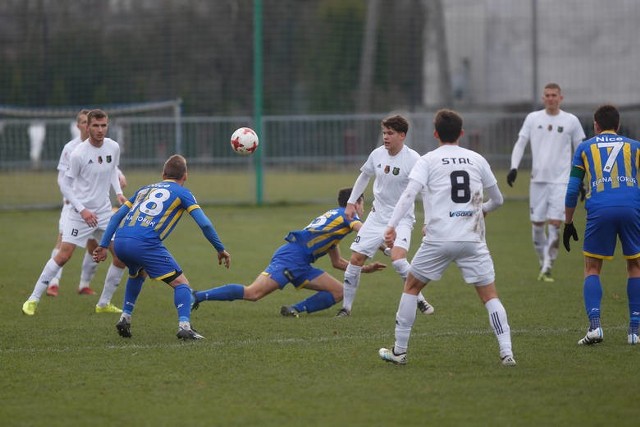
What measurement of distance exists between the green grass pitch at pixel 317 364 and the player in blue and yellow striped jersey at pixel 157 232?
0.44 meters

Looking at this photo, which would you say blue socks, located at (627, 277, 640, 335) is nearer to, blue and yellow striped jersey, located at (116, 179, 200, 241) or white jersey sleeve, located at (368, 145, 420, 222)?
white jersey sleeve, located at (368, 145, 420, 222)

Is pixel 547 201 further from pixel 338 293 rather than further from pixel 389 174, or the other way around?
pixel 338 293

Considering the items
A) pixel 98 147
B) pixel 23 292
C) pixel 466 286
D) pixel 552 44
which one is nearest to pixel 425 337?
pixel 466 286

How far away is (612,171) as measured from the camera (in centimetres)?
863

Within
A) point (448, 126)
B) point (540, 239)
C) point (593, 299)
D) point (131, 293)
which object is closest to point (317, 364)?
point (448, 126)

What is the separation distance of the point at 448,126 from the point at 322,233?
3.19 metres

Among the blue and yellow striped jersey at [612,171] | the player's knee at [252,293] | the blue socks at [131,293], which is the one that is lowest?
the player's knee at [252,293]

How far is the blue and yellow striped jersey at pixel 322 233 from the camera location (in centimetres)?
1066

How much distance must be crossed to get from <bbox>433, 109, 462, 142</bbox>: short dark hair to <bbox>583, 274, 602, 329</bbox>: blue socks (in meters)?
2.01

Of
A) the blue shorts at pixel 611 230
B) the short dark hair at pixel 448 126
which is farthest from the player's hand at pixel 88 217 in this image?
the blue shorts at pixel 611 230

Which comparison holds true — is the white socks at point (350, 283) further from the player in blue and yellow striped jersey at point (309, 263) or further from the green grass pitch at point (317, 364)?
the green grass pitch at point (317, 364)

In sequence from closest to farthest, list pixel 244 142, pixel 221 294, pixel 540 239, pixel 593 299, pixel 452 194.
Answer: pixel 452 194 → pixel 593 299 → pixel 221 294 → pixel 244 142 → pixel 540 239

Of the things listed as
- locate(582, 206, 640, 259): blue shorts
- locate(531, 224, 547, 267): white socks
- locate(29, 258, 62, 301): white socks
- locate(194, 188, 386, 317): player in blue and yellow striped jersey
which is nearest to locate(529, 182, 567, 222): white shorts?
locate(531, 224, 547, 267): white socks

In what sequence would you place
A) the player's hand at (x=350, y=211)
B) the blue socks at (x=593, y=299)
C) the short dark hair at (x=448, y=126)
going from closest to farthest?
the short dark hair at (x=448, y=126) < the blue socks at (x=593, y=299) < the player's hand at (x=350, y=211)
